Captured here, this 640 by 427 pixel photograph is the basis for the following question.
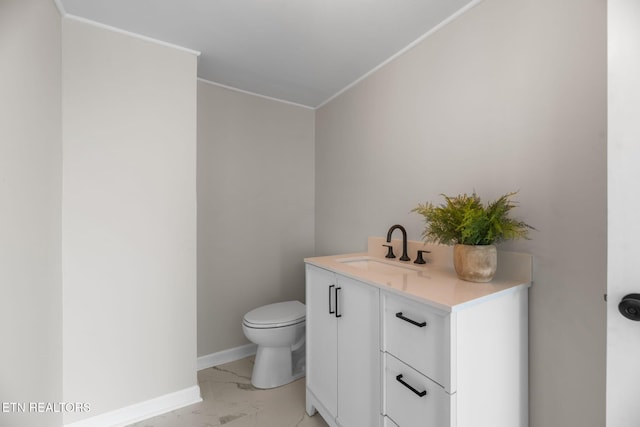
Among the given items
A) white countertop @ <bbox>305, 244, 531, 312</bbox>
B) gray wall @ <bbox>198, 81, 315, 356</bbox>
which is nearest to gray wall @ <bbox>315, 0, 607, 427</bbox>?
white countertop @ <bbox>305, 244, 531, 312</bbox>

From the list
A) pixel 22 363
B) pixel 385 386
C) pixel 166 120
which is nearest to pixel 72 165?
pixel 166 120

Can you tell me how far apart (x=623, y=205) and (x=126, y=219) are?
208 centimetres

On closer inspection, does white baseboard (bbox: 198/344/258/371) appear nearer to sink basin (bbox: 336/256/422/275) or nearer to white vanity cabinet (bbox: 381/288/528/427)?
sink basin (bbox: 336/256/422/275)

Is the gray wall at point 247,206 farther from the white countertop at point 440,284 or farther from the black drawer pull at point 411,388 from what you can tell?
the black drawer pull at point 411,388

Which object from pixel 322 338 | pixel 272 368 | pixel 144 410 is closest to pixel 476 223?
pixel 322 338

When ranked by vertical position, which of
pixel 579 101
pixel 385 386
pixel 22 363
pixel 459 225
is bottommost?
pixel 385 386

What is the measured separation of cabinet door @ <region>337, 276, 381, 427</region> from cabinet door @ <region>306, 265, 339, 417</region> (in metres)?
0.06

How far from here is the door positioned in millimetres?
722

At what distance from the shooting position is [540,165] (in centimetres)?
113

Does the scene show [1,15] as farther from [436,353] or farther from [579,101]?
[579,101]

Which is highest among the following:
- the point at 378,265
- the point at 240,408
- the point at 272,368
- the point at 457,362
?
the point at 378,265

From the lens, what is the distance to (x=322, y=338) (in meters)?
1.56

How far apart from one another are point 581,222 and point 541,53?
0.69m

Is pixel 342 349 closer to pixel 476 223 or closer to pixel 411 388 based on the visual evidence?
pixel 411 388
